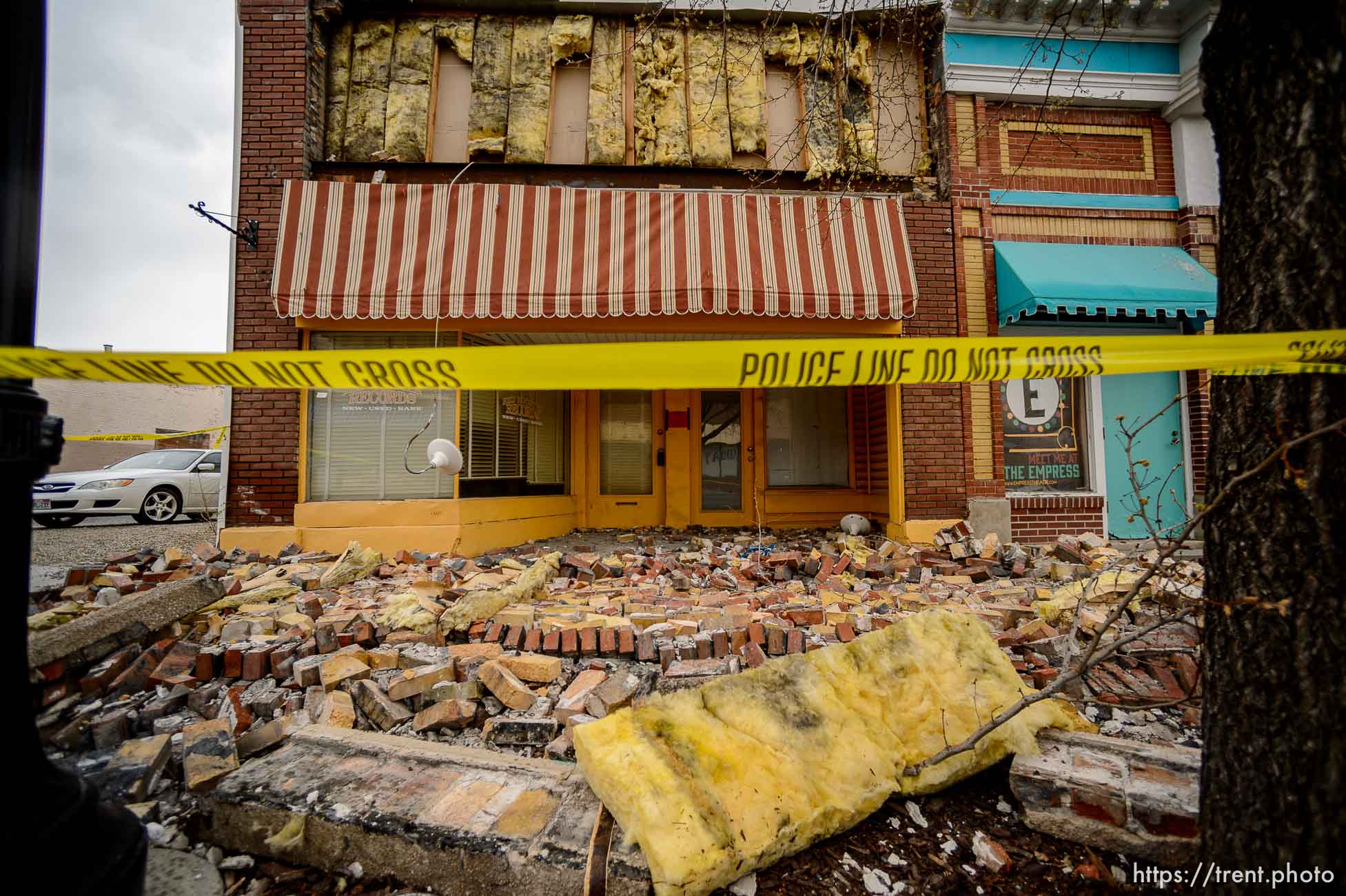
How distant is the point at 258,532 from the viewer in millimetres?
Answer: 6219

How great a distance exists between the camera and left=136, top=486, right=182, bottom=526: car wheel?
31.2 feet

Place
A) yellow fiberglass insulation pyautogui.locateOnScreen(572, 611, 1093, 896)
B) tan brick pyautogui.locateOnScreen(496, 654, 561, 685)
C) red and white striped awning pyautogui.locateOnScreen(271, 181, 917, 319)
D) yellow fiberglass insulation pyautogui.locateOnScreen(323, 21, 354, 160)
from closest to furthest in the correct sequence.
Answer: yellow fiberglass insulation pyautogui.locateOnScreen(572, 611, 1093, 896), tan brick pyautogui.locateOnScreen(496, 654, 561, 685), red and white striped awning pyautogui.locateOnScreen(271, 181, 917, 319), yellow fiberglass insulation pyautogui.locateOnScreen(323, 21, 354, 160)

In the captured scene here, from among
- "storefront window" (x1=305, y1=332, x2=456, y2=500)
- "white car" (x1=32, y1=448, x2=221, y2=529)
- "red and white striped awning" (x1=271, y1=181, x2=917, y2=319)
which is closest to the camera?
"red and white striped awning" (x1=271, y1=181, x2=917, y2=319)

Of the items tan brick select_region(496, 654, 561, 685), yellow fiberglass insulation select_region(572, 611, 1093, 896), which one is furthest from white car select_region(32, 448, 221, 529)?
yellow fiberglass insulation select_region(572, 611, 1093, 896)

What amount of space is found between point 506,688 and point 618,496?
6168 millimetres

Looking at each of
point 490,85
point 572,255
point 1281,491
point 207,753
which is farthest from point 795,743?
point 490,85

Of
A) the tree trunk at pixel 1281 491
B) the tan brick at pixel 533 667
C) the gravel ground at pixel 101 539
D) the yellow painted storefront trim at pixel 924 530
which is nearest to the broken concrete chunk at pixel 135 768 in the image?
the tan brick at pixel 533 667

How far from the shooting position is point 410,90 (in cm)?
686

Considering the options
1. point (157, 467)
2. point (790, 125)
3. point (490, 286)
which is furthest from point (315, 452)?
point (790, 125)

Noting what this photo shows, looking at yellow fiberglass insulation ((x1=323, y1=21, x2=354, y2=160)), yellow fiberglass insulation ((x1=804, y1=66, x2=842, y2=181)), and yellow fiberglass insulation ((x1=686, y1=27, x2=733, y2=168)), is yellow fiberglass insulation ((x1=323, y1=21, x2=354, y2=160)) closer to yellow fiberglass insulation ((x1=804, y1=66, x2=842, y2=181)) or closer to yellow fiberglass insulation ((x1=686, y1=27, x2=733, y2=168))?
yellow fiberglass insulation ((x1=686, y1=27, x2=733, y2=168))

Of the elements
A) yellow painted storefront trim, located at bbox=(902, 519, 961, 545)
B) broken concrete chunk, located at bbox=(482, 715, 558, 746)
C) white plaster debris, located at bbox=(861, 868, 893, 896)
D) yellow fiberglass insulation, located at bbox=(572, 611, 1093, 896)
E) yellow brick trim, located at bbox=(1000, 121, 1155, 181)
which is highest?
yellow brick trim, located at bbox=(1000, 121, 1155, 181)

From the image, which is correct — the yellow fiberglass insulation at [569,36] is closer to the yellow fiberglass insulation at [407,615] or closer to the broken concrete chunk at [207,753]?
the yellow fiberglass insulation at [407,615]

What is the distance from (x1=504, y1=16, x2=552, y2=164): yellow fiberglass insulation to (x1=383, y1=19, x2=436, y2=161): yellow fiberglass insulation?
100 cm

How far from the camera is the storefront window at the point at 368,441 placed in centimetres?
642
